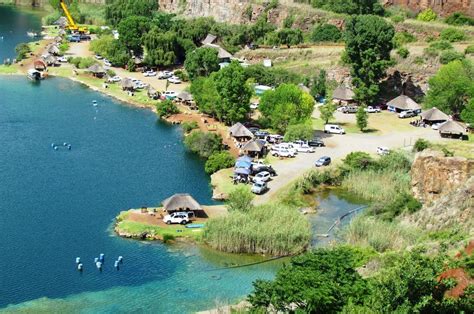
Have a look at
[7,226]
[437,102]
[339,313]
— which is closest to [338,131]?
[437,102]

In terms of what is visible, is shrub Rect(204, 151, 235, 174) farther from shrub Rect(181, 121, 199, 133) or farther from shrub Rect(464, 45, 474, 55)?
shrub Rect(464, 45, 474, 55)

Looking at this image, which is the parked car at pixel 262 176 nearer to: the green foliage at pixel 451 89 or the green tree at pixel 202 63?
the green foliage at pixel 451 89

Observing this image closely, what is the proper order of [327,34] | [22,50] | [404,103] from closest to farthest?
[404,103]
[327,34]
[22,50]

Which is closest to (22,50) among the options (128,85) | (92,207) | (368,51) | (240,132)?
(128,85)

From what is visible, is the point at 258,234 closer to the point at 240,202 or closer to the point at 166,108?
the point at 240,202

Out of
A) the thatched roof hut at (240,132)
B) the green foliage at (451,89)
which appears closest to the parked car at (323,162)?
the thatched roof hut at (240,132)

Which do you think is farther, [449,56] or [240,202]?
[449,56]
